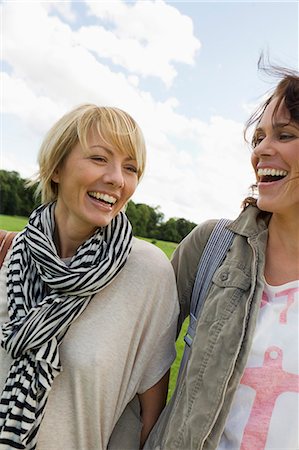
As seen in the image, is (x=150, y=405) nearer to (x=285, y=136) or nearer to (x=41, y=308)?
(x=41, y=308)

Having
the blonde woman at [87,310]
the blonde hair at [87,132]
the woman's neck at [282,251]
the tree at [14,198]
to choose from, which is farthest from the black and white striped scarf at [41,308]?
the tree at [14,198]

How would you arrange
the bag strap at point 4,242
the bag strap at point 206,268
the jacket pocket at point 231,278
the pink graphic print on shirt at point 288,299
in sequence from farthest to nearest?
the bag strap at point 4,242
the bag strap at point 206,268
the jacket pocket at point 231,278
the pink graphic print on shirt at point 288,299

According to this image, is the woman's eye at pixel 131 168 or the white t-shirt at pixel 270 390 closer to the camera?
the white t-shirt at pixel 270 390

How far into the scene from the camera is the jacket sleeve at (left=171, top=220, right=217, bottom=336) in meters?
2.63

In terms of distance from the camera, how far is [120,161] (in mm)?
2514

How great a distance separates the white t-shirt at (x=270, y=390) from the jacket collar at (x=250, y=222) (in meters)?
0.42

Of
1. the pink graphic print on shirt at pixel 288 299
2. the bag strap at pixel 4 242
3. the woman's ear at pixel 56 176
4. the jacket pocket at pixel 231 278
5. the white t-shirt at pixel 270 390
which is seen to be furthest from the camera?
the bag strap at pixel 4 242

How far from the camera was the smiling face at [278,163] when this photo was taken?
7.58 ft

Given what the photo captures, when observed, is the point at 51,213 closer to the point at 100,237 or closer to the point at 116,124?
the point at 100,237

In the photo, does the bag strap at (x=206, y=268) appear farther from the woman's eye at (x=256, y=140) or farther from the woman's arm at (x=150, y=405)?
the woman's eye at (x=256, y=140)

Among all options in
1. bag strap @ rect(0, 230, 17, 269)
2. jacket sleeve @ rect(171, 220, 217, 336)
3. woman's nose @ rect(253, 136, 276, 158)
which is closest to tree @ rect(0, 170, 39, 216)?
bag strap @ rect(0, 230, 17, 269)

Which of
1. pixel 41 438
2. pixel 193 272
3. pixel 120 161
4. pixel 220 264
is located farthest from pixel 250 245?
pixel 41 438

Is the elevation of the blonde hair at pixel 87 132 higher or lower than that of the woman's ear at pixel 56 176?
higher

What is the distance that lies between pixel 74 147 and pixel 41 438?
1485 mm
